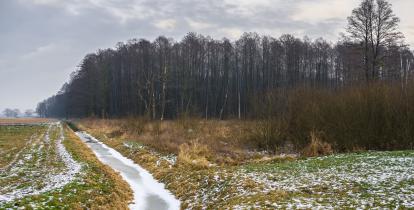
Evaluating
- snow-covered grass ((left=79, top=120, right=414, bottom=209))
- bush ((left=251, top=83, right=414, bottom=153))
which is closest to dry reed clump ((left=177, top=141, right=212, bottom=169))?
snow-covered grass ((left=79, top=120, right=414, bottom=209))

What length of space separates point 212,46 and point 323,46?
26.1 meters

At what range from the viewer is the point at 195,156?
20.8 meters

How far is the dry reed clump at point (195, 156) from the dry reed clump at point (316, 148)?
19.0 ft

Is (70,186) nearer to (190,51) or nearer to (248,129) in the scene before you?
(248,129)

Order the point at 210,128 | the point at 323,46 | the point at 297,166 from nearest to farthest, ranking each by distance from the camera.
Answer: the point at 297,166, the point at 210,128, the point at 323,46

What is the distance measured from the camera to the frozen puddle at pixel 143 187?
43.3 ft

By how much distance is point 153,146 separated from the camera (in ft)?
88.4

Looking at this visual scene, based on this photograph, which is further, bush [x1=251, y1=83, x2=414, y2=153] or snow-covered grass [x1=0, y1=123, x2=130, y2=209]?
bush [x1=251, y1=83, x2=414, y2=153]

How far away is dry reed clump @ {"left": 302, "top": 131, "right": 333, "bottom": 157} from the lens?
2163cm

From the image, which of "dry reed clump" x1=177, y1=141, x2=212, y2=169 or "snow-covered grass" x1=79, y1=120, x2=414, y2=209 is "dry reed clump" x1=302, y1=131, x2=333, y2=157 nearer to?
"snow-covered grass" x1=79, y1=120, x2=414, y2=209

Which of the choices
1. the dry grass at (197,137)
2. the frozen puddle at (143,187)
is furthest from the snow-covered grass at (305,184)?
the dry grass at (197,137)

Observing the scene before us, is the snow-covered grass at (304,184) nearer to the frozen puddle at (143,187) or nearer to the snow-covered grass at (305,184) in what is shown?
the snow-covered grass at (305,184)

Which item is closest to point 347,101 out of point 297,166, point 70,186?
point 297,166

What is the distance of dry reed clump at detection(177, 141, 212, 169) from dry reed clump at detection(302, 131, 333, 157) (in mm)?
5804
